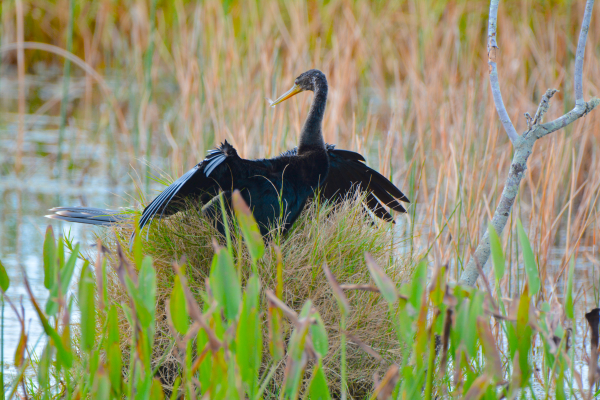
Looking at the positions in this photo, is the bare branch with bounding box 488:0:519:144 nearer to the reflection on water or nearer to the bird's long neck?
the bird's long neck

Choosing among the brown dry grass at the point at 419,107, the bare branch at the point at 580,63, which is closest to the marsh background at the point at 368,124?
the brown dry grass at the point at 419,107

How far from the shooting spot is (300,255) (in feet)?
6.79

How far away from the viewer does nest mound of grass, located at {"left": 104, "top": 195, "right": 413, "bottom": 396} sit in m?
2.03

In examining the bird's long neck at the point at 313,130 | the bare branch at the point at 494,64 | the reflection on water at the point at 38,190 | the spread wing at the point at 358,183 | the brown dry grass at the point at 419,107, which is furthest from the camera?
the reflection on water at the point at 38,190

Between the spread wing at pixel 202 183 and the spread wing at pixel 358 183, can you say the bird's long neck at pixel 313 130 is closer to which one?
the spread wing at pixel 358 183

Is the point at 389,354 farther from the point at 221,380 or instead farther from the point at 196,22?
the point at 196,22

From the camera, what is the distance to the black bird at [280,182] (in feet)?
6.84

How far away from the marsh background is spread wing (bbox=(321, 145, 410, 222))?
0.25m

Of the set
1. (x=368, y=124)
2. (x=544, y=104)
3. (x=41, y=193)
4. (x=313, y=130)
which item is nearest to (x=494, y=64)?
(x=544, y=104)

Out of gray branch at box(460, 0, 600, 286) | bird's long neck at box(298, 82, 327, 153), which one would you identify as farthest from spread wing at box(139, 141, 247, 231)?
gray branch at box(460, 0, 600, 286)

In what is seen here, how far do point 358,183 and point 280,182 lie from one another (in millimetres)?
400

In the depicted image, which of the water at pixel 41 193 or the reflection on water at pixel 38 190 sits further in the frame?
the reflection on water at pixel 38 190

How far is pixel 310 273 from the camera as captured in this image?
80.9 inches

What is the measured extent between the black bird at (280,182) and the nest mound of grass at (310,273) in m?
0.07
